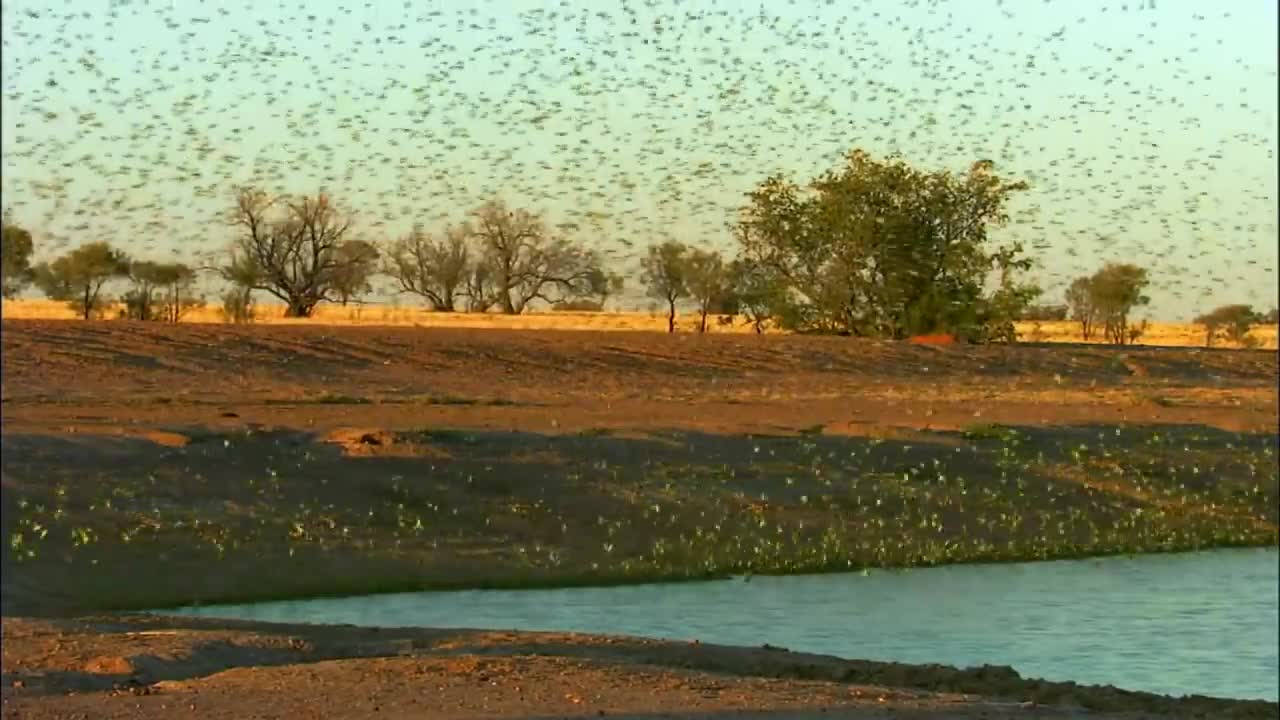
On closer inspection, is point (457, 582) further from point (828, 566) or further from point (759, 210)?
point (759, 210)

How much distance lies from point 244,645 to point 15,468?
30.7 ft

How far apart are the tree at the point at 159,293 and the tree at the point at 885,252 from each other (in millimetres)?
15879

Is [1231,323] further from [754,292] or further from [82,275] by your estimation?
[82,275]

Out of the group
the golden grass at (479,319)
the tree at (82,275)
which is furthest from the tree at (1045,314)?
the tree at (82,275)

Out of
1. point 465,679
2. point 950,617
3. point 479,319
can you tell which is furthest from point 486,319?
point 465,679

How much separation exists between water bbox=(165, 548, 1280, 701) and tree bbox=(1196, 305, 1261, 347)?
43.6 meters

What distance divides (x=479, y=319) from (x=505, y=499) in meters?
27.5

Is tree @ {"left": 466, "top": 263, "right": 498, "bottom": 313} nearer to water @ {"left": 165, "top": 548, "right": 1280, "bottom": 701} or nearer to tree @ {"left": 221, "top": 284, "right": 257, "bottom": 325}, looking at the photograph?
tree @ {"left": 221, "top": 284, "right": 257, "bottom": 325}

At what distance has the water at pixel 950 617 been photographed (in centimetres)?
1825

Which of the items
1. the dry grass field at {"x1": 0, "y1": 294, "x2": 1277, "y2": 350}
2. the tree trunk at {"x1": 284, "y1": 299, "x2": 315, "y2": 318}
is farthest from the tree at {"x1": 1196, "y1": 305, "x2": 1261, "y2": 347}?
the tree trunk at {"x1": 284, "y1": 299, "x2": 315, "y2": 318}

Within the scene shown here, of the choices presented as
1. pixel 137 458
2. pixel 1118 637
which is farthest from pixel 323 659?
pixel 137 458

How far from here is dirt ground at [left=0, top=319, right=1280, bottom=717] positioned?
517 inches

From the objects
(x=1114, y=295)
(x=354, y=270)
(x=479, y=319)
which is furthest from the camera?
(x=1114, y=295)

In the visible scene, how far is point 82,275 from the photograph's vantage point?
183ft
